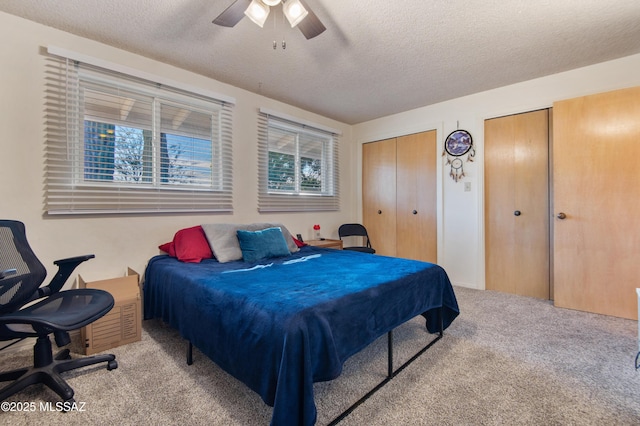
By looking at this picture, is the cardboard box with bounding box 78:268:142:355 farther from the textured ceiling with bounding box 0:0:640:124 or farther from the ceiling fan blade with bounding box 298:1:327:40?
the ceiling fan blade with bounding box 298:1:327:40

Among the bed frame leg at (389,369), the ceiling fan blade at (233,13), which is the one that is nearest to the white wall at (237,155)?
the ceiling fan blade at (233,13)

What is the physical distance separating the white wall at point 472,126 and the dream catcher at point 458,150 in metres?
0.06

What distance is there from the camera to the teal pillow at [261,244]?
2588 mm

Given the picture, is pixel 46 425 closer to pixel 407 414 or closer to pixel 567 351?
pixel 407 414

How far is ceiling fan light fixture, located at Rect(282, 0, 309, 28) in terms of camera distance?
171 cm

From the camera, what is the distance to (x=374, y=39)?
7.73ft

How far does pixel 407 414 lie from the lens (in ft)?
4.60

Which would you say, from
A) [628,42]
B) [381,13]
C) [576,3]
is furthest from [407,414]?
[628,42]

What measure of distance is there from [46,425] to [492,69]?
4305mm

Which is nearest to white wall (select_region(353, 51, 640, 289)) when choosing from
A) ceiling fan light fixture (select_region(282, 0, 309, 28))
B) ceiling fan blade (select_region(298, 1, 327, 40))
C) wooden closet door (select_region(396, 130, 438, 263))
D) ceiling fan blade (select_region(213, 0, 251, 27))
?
wooden closet door (select_region(396, 130, 438, 263))

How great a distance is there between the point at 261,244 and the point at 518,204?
9.96 feet

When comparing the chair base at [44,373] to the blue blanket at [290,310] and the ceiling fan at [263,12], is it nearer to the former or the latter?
the blue blanket at [290,310]

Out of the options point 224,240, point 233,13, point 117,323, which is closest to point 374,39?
point 233,13

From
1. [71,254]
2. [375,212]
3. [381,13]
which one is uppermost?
[381,13]
